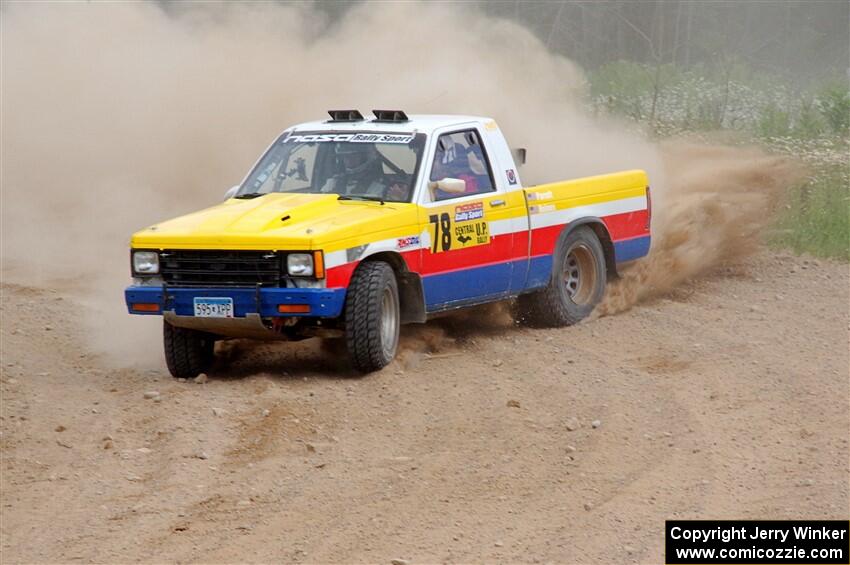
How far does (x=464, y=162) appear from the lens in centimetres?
1096

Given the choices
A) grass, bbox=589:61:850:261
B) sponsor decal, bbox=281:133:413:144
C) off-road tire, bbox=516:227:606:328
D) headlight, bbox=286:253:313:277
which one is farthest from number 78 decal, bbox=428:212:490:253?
grass, bbox=589:61:850:261

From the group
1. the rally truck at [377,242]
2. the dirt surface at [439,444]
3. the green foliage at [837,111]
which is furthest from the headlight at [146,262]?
the green foliage at [837,111]

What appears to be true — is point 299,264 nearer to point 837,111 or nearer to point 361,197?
point 361,197

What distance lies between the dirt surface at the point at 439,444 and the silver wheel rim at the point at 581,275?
0.50 meters

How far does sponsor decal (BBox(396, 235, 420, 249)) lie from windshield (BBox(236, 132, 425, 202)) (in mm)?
311

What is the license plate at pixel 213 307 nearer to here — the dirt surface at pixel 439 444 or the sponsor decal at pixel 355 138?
the dirt surface at pixel 439 444

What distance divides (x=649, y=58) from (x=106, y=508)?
21.7 metres

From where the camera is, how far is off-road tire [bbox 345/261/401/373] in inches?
376

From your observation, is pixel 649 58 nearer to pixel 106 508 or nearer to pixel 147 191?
pixel 147 191

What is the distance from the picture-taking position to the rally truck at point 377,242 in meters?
9.44

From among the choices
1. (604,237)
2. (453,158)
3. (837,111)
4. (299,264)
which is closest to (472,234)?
(453,158)

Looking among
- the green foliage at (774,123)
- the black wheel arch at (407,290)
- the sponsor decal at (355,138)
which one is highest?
the sponsor decal at (355,138)

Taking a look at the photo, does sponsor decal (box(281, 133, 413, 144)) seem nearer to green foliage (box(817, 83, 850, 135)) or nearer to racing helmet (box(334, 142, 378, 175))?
racing helmet (box(334, 142, 378, 175))

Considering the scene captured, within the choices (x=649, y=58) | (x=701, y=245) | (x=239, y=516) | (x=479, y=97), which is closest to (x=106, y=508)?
(x=239, y=516)
